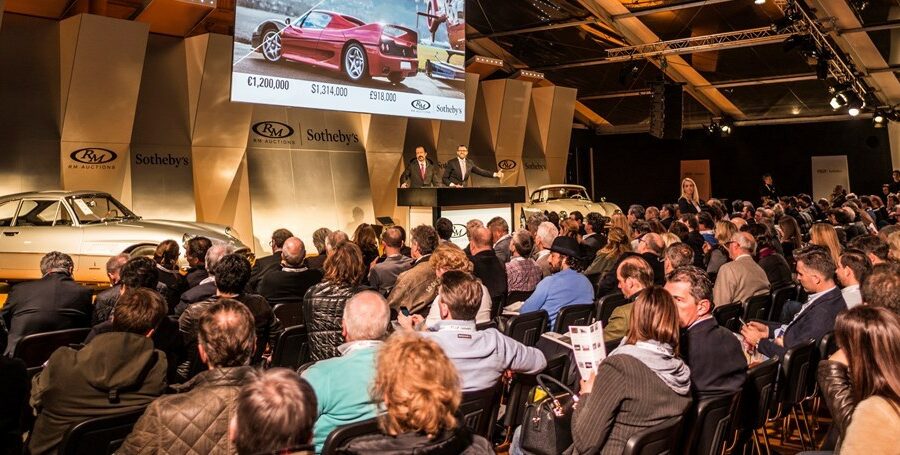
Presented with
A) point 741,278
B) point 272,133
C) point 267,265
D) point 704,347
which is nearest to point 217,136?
point 272,133

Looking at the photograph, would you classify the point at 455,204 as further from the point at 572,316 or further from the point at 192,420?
the point at 192,420

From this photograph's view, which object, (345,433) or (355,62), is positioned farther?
(355,62)

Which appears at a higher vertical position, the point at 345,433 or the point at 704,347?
the point at 704,347

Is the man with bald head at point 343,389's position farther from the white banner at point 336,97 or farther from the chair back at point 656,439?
the white banner at point 336,97

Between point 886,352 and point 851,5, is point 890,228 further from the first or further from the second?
point 851,5

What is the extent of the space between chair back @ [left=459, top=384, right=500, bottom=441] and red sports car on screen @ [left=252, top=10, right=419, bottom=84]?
785cm

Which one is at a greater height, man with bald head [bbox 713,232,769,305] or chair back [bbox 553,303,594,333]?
man with bald head [bbox 713,232,769,305]

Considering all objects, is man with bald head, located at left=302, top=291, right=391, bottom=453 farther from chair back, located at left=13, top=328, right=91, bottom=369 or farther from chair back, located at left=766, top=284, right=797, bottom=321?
chair back, located at left=766, top=284, right=797, bottom=321

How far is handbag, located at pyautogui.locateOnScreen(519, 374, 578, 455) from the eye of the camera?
2861 mm

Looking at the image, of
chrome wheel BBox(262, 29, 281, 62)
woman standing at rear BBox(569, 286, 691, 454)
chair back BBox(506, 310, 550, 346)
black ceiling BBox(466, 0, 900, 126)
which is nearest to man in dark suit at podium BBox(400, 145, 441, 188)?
chrome wheel BBox(262, 29, 281, 62)

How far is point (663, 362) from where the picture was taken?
8.59 ft

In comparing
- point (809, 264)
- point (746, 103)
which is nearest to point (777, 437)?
point (809, 264)

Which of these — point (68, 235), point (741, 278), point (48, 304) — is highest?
point (68, 235)

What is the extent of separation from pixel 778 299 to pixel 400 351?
4303mm
